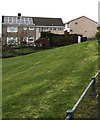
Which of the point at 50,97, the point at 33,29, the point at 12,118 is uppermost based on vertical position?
the point at 33,29

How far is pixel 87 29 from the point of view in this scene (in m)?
60.7

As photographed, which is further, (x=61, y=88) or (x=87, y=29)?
(x=87, y=29)

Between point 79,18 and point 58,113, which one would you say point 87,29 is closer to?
point 79,18

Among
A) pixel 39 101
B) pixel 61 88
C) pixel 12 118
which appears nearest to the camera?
pixel 12 118

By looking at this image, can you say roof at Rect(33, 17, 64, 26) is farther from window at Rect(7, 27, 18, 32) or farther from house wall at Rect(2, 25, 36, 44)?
window at Rect(7, 27, 18, 32)

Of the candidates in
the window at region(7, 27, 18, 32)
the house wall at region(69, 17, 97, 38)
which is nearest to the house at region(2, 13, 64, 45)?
the window at region(7, 27, 18, 32)

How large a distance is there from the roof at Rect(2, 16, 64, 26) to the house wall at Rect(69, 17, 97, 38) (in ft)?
15.2

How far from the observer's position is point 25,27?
176ft

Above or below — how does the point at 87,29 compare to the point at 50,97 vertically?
above

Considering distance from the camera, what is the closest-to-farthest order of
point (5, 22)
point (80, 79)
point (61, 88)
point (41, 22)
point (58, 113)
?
point (58, 113) < point (61, 88) < point (80, 79) < point (5, 22) < point (41, 22)

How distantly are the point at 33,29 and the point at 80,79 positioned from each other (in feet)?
154

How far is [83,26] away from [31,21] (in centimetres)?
1729

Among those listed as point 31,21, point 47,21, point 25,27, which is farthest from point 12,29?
point 47,21

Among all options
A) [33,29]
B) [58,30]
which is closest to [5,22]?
[33,29]
